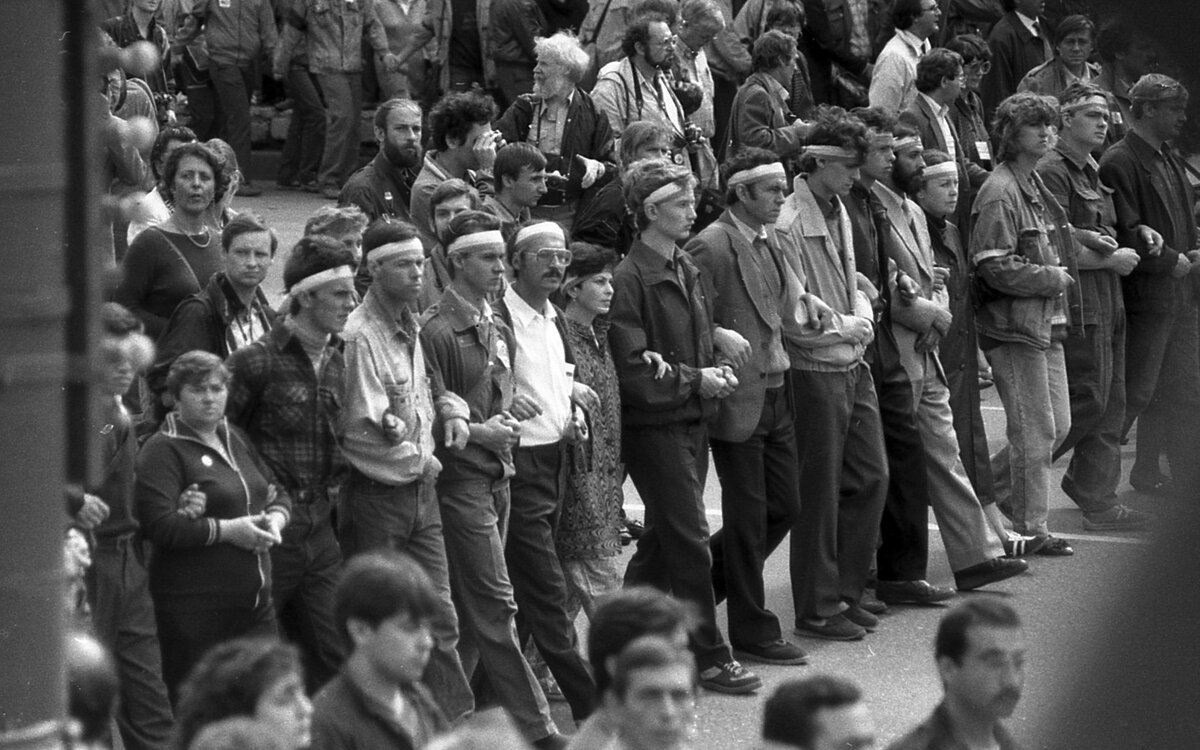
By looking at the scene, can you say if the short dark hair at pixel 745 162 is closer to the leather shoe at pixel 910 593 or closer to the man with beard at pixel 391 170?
the man with beard at pixel 391 170

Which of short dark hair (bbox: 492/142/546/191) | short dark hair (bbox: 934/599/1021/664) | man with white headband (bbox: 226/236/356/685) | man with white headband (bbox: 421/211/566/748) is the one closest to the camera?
short dark hair (bbox: 934/599/1021/664)

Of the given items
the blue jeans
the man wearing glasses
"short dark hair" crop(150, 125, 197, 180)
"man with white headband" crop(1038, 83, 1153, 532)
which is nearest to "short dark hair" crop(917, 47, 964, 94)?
"man with white headband" crop(1038, 83, 1153, 532)

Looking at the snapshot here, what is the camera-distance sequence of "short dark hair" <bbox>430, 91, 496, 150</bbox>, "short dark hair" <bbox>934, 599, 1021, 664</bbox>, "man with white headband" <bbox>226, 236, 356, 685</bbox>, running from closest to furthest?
"short dark hair" <bbox>934, 599, 1021, 664</bbox> < "man with white headband" <bbox>226, 236, 356, 685</bbox> < "short dark hair" <bbox>430, 91, 496, 150</bbox>

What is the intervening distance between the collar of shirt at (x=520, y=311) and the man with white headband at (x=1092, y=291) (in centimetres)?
385

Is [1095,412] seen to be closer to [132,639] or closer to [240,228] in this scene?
[240,228]

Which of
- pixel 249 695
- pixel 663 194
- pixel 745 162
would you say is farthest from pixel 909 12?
pixel 249 695

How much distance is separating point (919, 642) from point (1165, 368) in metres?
3.20

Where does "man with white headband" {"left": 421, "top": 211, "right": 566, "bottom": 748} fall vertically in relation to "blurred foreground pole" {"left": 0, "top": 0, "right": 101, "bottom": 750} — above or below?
below

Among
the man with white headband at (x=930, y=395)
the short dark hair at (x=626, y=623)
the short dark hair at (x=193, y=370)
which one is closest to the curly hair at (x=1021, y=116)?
the man with white headband at (x=930, y=395)

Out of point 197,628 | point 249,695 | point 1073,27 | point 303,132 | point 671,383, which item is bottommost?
point 197,628

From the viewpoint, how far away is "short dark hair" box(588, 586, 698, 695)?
185 inches

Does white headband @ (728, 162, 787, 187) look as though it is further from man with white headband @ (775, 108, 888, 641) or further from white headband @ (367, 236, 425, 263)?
white headband @ (367, 236, 425, 263)

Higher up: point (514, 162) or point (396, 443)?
point (514, 162)

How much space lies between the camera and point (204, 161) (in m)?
7.53
